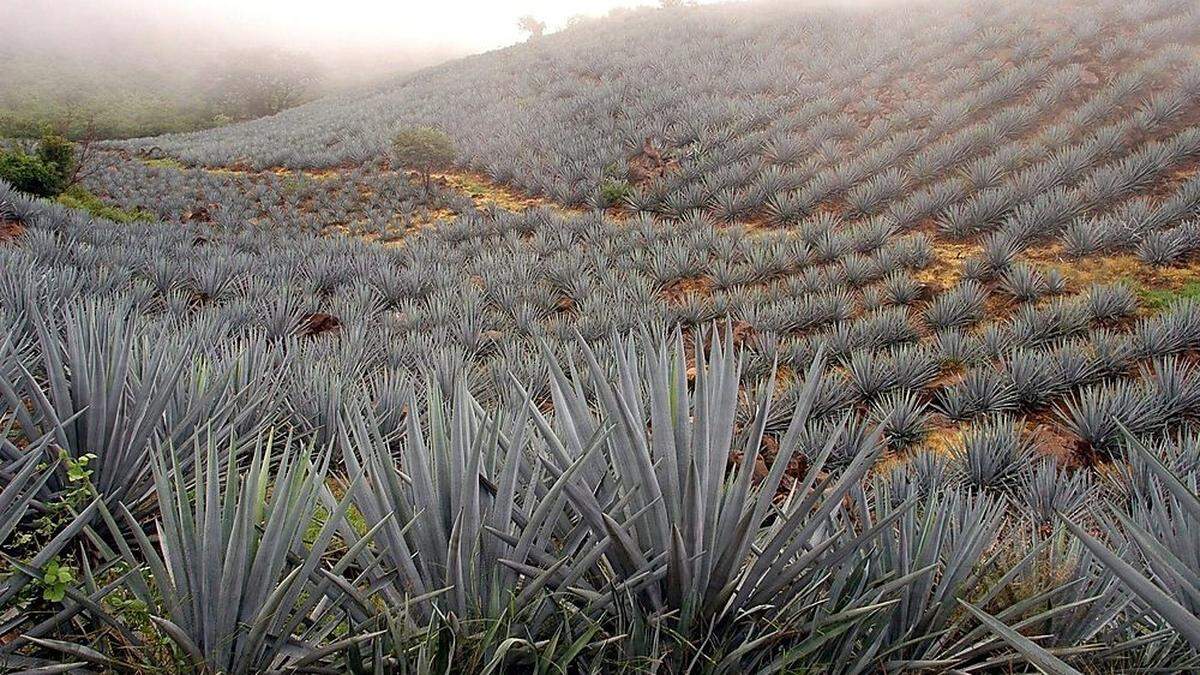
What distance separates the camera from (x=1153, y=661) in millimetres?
1491

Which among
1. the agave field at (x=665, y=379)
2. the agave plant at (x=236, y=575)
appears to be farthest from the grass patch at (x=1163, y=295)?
the agave plant at (x=236, y=575)

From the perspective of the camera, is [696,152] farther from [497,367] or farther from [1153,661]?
[1153,661]

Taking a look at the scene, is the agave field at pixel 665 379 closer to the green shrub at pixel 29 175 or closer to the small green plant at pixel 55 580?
the small green plant at pixel 55 580

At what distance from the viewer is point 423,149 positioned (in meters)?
12.7

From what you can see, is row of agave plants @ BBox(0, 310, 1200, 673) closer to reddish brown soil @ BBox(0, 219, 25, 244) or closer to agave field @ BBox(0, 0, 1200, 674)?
agave field @ BBox(0, 0, 1200, 674)

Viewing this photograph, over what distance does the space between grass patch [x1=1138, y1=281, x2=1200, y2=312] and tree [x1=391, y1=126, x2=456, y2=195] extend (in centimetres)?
1098

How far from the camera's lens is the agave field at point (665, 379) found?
53.3 inches

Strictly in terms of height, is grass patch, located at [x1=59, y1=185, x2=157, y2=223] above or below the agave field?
above

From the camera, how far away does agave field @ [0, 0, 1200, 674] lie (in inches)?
53.3

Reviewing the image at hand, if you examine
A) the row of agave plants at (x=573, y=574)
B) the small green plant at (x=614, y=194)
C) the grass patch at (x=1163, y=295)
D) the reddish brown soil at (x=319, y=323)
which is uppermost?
the row of agave plants at (x=573, y=574)

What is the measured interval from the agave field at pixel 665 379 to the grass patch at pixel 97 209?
1081 millimetres

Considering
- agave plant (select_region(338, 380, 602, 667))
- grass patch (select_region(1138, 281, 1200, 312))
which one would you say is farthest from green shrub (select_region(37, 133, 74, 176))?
grass patch (select_region(1138, 281, 1200, 312))

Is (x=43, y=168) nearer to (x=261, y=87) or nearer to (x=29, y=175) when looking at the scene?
(x=29, y=175)

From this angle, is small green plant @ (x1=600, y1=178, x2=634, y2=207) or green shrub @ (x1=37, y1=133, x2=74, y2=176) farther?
green shrub @ (x1=37, y1=133, x2=74, y2=176)
